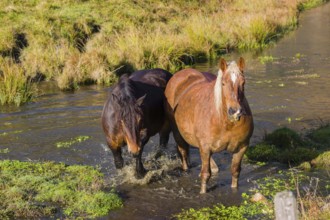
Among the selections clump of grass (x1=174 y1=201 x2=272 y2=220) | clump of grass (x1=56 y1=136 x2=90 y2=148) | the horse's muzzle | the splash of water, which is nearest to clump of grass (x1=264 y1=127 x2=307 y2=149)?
the splash of water

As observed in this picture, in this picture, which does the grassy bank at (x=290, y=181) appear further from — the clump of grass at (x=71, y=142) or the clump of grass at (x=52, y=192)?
the clump of grass at (x=71, y=142)

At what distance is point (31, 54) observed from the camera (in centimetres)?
1527

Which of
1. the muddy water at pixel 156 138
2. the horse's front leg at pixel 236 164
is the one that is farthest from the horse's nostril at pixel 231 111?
the muddy water at pixel 156 138

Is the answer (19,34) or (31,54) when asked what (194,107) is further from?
(19,34)

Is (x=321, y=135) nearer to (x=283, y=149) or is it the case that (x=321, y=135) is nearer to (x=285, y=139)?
(x=285, y=139)

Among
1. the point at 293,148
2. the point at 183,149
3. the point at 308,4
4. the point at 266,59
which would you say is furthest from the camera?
the point at 308,4

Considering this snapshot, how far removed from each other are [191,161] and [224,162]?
1.82 feet

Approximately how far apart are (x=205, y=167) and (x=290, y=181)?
1.29m

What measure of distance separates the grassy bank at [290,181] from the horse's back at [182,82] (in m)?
1.52

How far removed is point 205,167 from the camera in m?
6.48

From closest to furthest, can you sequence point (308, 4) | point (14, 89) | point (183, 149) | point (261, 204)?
point (261, 204) < point (183, 149) < point (14, 89) < point (308, 4)

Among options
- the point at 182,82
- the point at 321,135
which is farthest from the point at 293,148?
the point at 182,82

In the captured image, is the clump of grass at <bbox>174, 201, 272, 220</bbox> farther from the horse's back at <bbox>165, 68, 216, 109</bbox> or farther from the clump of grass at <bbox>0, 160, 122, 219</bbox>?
the horse's back at <bbox>165, 68, 216, 109</bbox>

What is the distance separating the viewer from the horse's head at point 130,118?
6430mm
